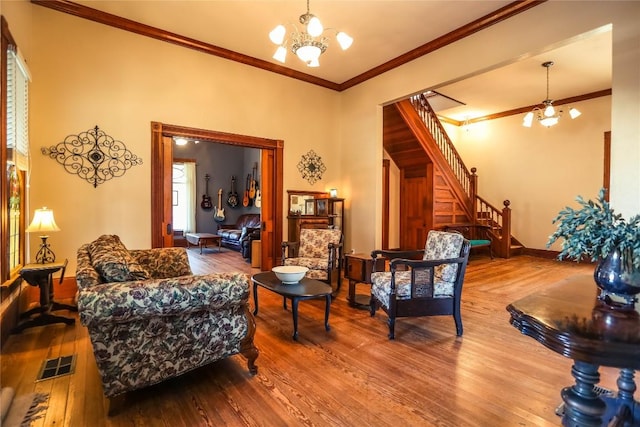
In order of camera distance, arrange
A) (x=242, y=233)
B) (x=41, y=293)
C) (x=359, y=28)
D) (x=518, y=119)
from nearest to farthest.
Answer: (x=41, y=293) → (x=359, y=28) → (x=242, y=233) → (x=518, y=119)

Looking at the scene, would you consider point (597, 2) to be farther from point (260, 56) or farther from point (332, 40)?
point (260, 56)

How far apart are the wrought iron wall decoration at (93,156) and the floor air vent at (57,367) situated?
2.37 metres

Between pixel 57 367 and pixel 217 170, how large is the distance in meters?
8.86

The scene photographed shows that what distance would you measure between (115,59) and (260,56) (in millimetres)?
2089

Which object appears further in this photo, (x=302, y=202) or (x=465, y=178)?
(x=465, y=178)

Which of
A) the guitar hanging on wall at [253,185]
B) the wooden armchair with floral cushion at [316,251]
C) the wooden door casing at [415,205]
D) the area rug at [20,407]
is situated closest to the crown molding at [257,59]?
the wooden door casing at [415,205]

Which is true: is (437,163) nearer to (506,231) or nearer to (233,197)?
(506,231)

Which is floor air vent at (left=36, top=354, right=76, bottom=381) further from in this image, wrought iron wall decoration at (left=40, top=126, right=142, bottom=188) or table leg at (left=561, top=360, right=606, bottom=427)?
table leg at (left=561, top=360, right=606, bottom=427)

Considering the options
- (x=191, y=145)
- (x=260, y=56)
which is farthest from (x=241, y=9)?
(x=191, y=145)

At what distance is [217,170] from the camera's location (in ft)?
35.4

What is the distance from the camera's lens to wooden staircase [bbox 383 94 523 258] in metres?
6.49

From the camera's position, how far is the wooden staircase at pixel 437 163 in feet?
21.3

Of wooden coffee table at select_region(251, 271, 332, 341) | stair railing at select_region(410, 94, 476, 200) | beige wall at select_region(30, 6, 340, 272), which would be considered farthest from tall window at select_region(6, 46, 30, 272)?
stair railing at select_region(410, 94, 476, 200)

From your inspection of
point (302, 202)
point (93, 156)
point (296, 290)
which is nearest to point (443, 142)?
point (302, 202)
